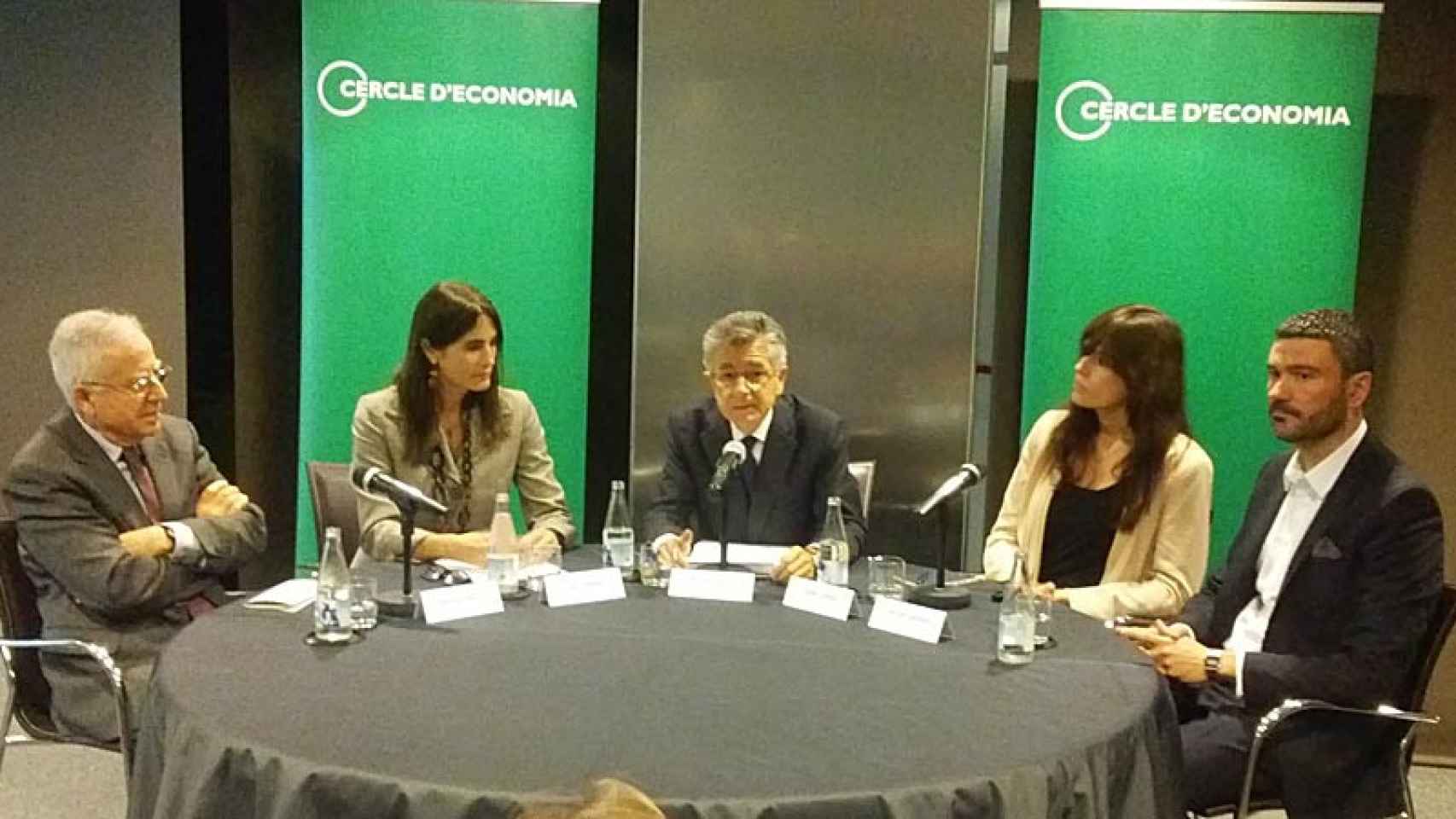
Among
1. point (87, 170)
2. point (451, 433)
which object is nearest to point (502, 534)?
point (451, 433)

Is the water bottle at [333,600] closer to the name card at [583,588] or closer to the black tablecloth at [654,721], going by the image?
the black tablecloth at [654,721]

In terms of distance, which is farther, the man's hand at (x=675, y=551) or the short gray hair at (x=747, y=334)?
the short gray hair at (x=747, y=334)

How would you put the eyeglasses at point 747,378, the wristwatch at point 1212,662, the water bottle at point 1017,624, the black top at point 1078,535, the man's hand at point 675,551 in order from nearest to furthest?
1. the water bottle at point 1017,624
2. the wristwatch at point 1212,662
3. the man's hand at point 675,551
4. the black top at point 1078,535
5. the eyeglasses at point 747,378

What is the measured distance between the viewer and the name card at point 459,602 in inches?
112

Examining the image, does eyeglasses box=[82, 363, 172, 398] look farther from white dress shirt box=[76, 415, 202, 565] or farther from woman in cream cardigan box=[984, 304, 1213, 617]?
woman in cream cardigan box=[984, 304, 1213, 617]

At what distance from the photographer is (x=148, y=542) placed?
3.21 m

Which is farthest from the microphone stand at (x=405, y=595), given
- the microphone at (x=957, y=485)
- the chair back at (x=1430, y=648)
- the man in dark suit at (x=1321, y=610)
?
the chair back at (x=1430, y=648)

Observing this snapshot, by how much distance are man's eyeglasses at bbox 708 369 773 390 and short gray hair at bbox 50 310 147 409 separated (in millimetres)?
1394

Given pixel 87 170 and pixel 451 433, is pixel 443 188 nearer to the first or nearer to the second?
pixel 451 433

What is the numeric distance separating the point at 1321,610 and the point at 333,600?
198cm

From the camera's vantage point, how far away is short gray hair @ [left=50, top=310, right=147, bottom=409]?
321cm

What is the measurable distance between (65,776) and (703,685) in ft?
8.42

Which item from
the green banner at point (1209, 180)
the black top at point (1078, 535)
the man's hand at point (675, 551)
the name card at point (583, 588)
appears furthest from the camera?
the green banner at point (1209, 180)

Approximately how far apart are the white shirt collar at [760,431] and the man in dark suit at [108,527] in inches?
48.1
